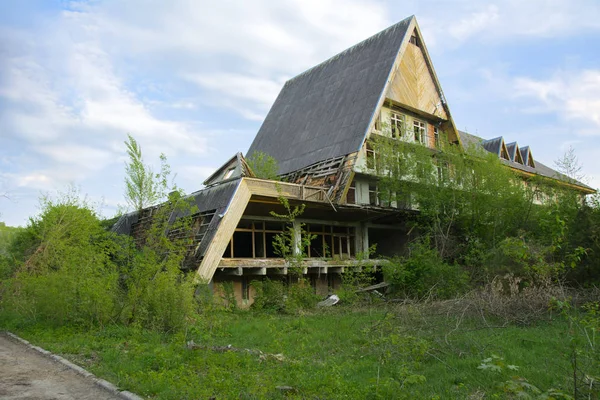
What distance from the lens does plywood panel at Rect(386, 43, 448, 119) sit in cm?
2636

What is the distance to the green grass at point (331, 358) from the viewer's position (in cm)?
690

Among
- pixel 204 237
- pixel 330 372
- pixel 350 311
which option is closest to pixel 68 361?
pixel 330 372

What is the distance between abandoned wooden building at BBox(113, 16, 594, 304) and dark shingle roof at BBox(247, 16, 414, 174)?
0.26ft

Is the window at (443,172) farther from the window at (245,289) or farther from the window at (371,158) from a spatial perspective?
the window at (245,289)

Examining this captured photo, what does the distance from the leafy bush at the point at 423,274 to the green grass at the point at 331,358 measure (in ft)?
22.3

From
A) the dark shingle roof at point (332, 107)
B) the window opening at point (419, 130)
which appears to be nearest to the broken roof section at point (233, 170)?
the dark shingle roof at point (332, 107)

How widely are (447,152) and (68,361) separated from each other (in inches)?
797

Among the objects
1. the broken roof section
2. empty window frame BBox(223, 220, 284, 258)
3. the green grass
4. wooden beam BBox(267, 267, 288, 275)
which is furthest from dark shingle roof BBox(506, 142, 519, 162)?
the green grass

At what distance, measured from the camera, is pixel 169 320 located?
1257 cm

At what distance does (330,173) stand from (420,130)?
7.90 meters

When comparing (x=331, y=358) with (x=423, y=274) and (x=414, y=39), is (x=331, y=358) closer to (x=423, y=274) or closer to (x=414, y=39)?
(x=423, y=274)

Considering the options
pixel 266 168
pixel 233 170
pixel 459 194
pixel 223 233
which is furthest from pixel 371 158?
pixel 223 233

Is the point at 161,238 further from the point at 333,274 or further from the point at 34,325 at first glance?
the point at 333,274

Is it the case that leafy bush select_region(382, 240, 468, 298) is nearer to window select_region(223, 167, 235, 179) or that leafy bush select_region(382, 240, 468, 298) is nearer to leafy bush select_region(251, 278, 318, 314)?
leafy bush select_region(251, 278, 318, 314)
